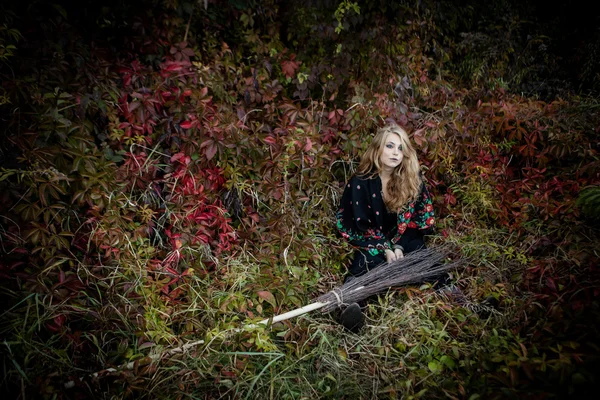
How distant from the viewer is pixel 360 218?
2959mm

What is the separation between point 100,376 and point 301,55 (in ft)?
9.05

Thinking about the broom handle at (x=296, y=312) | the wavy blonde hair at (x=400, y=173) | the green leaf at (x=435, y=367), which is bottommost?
the green leaf at (x=435, y=367)

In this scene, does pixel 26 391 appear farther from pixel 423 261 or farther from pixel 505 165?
pixel 505 165

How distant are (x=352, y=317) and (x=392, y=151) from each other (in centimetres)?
130

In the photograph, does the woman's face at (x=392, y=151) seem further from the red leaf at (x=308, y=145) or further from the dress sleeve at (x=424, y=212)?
the red leaf at (x=308, y=145)

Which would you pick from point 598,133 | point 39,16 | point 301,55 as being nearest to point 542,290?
point 598,133

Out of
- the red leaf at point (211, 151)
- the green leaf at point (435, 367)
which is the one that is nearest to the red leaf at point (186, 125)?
the red leaf at point (211, 151)

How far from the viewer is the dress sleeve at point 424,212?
3006 mm

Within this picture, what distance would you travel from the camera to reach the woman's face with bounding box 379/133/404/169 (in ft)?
9.39

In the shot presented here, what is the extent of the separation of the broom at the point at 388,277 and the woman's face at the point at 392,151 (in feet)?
2.34

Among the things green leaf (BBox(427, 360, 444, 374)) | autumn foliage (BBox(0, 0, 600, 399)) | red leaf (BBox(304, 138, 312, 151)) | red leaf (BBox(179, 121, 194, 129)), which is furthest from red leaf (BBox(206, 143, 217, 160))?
green leaf (BBox(427, 360, 444, 374))

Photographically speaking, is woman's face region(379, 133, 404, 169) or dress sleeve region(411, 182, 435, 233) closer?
woman's face region(379, 133, 404, 169)

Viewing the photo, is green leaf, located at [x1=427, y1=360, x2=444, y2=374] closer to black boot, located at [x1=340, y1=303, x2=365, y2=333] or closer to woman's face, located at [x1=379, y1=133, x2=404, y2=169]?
black boot, located at [x1=340, y1=303, x2=365, y2=333]

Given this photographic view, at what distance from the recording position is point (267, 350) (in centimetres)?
206
